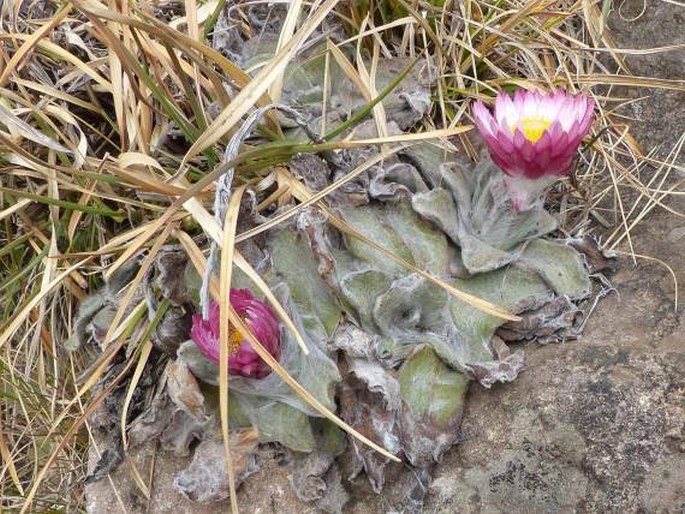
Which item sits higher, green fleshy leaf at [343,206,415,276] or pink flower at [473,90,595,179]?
pink flower at [473,90,595,179]

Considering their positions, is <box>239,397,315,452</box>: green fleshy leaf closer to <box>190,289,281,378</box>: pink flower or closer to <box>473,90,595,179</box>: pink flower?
<box>190,289,281,378</box>: pink flower

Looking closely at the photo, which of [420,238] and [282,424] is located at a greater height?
[420,238]

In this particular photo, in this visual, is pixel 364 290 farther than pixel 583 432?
Yes

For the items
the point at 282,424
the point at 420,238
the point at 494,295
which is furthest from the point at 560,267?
the point at 282,424

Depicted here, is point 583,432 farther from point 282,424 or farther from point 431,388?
point 282,424

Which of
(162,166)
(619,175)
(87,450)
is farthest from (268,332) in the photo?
(619,175)

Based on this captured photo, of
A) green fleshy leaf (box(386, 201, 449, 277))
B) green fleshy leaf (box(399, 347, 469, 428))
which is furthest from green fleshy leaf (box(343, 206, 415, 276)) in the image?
green fleshy leaf (box(399, 347, 469, 428))

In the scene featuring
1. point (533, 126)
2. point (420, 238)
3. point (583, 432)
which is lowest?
point (583, 432)
